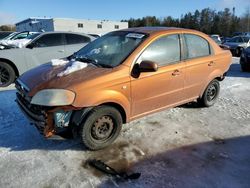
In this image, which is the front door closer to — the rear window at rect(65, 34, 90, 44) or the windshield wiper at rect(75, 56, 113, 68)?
the windshield wiper at rect(75, 56, 113, 68)

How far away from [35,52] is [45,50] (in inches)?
12.4

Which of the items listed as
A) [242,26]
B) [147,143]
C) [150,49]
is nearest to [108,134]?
[147,143]

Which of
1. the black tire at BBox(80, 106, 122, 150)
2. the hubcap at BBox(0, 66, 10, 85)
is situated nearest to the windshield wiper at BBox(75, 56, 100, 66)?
the black tire at BBox(80, 106, 122, 150)

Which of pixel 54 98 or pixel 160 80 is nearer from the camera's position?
pixel 54 98

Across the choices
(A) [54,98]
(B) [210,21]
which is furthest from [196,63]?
(B) [210,21]

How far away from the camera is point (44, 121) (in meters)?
3.58

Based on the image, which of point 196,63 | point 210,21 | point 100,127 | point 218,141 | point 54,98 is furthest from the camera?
point 210,21

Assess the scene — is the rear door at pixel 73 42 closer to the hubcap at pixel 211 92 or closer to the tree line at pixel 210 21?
the hubcap at pixel 211 92

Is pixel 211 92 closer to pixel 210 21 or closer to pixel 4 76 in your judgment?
pixel 4 76

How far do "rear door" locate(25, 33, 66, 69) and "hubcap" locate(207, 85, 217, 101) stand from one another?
184 inches

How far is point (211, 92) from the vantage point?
233 inches

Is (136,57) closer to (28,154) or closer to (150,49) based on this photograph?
(150,49)

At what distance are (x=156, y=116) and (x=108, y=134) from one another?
1543mm

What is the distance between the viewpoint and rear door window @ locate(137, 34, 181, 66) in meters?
4.36
